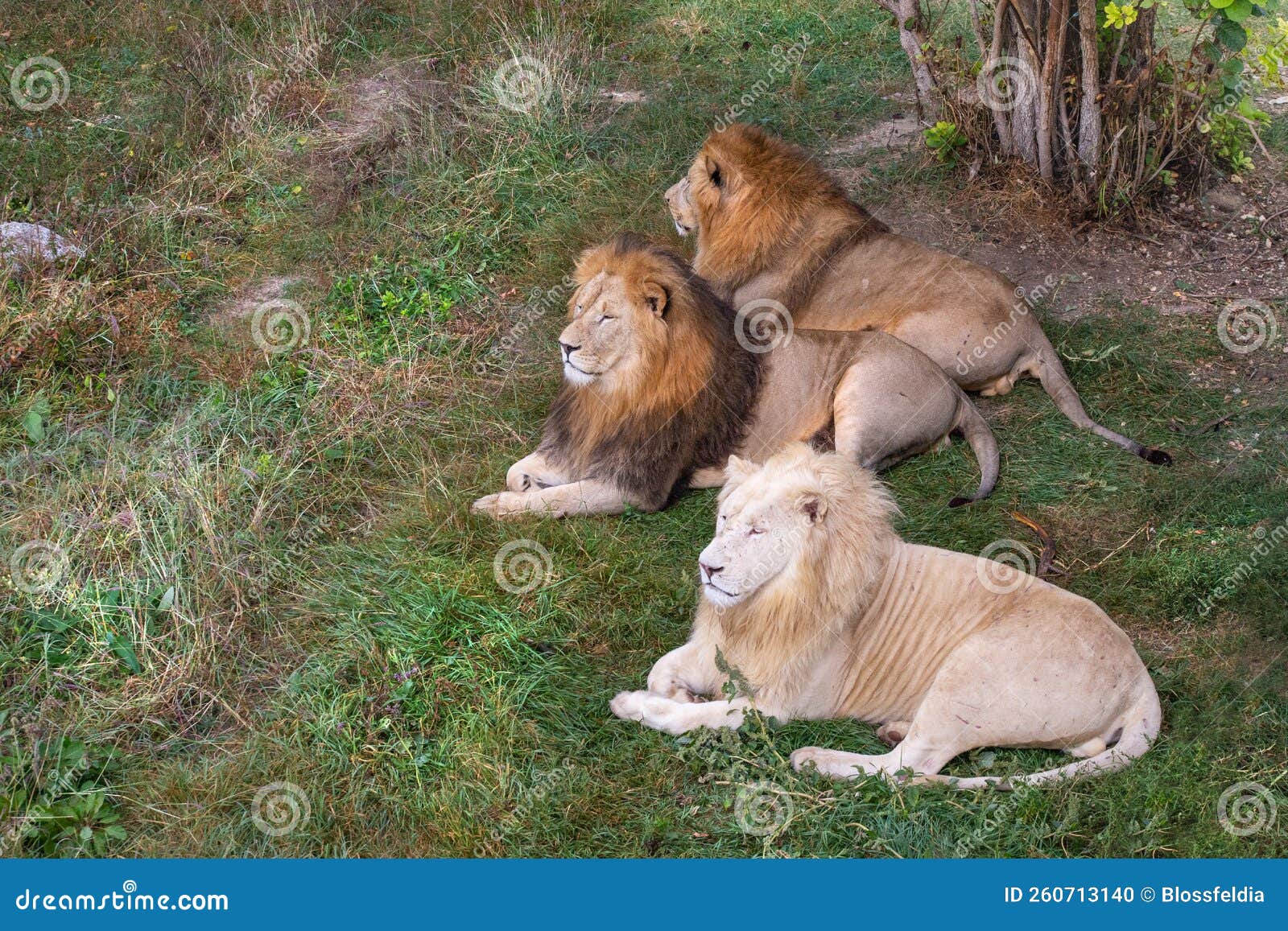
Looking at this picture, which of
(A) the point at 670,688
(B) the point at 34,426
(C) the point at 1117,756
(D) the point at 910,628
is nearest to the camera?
(C) the point at 1117,756

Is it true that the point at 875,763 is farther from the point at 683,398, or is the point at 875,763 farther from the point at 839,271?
the point at 839,271

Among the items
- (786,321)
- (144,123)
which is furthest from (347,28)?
(786,321)

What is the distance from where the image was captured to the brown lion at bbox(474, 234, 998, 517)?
5.04 m

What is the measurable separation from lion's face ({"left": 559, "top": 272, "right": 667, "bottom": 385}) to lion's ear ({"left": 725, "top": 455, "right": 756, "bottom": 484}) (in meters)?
1.13

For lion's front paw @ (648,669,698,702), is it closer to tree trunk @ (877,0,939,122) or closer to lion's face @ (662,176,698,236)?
lion's face @ (662,176,698,236)

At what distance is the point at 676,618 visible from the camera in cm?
462

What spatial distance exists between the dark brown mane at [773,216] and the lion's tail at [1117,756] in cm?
272

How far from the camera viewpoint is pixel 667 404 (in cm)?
512

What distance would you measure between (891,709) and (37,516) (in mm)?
3206

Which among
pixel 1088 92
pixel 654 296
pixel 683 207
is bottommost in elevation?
pixel 683 207

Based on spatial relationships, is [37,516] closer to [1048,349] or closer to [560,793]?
[560,793]

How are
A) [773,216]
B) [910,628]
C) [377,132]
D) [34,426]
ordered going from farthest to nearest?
[377,132], [773,216], [34,426], [910,628]

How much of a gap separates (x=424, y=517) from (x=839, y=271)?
91.4 inches

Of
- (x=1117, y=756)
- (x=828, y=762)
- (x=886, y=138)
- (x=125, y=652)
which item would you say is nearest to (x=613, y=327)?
(x=828, y=762)
